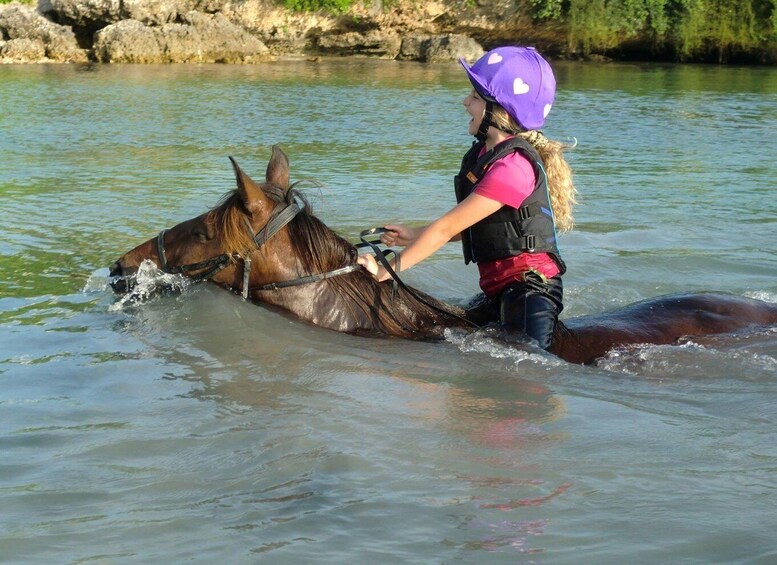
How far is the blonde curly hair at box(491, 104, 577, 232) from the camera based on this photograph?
4863 mm

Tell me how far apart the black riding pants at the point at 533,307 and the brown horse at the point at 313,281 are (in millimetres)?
169

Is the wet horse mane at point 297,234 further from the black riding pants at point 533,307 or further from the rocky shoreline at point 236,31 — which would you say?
the rocky shoreline at point 236,31

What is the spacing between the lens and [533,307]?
487 cm

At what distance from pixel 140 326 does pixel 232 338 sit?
2.13 feet

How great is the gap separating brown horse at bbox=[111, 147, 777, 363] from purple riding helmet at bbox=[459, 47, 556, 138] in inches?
39.8

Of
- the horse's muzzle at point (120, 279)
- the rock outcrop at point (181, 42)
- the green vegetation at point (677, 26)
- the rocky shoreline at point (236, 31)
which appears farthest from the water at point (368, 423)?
the green vegetation at point (677, 26)

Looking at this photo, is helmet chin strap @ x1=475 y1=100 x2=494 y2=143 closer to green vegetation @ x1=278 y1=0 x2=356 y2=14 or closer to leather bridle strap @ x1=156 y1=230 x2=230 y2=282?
leather bridle strap @ x1=156 y1=230 x2=230 y2=282

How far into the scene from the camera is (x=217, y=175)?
478 inches

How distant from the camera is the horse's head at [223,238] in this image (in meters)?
4.76

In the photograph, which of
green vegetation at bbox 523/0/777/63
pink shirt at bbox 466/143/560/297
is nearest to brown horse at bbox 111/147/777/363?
pink shirt at bbox 466/143/560/297

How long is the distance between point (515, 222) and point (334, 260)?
2.99ft

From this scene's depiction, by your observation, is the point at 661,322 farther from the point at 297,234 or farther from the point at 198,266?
the point at 198,266

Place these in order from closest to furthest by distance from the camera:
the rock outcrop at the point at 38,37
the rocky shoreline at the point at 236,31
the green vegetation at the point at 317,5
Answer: the rock outcrop at the point at 38,37 → the rocky shoreline at the point at 236,31 → the green vegetation at the point at 317,5

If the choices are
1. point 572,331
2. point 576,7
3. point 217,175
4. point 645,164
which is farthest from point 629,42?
point 572,331
